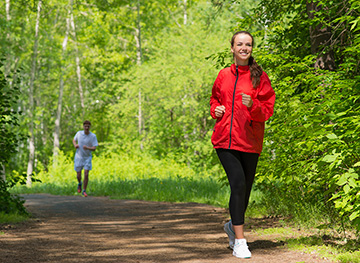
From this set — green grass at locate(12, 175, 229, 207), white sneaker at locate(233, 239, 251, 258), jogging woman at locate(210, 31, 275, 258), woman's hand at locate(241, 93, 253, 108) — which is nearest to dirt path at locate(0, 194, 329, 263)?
white sneaker at locate(233, 239, 251, 258)

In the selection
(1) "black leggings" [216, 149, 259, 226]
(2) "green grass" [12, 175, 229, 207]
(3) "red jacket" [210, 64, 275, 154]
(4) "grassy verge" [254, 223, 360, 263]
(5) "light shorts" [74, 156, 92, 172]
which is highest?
(3) "red jacket" [210, 64, 275, 154]

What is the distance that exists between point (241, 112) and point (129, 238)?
2.68m

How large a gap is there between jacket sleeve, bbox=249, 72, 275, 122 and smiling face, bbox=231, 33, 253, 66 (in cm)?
25

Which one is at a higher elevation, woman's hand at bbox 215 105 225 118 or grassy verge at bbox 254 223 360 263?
woman's hand at bbox 215 105 225 118

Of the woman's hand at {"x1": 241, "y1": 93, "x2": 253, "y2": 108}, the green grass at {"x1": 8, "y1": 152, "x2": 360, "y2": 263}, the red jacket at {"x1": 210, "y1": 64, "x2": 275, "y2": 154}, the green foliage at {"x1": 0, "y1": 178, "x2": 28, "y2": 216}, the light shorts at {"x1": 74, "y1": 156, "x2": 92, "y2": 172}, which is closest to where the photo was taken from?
the woman's hand at {"x1": 241, "y1": 93, "x2": 253, "y2": 108}

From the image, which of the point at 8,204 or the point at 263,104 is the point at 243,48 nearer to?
the point at 263,104

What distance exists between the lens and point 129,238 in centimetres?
663

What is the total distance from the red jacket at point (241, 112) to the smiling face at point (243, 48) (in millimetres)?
71

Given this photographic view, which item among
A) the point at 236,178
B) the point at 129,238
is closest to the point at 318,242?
the point at 236,178

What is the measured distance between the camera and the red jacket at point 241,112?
4902mm

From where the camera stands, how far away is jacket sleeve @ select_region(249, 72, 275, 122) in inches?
192

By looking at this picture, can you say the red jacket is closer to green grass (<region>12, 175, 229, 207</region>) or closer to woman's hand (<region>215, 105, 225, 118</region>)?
woman's hand (<region>215, 105, 225, 118</region>)

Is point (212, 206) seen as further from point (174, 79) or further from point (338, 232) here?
point (174, 79)

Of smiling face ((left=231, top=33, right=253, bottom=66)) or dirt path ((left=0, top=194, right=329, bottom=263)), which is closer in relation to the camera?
smiling face ((left=231, top=33, right=253, bottom=66))
